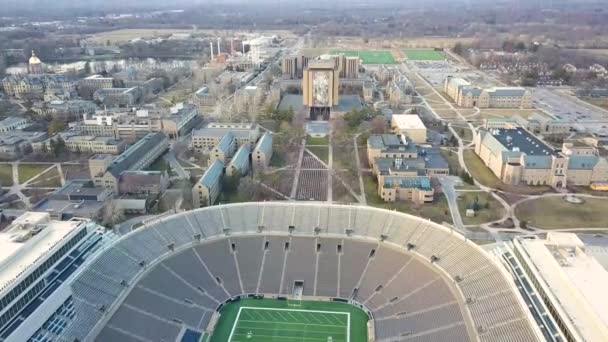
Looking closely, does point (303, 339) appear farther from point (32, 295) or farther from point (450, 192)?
point (450, 192)

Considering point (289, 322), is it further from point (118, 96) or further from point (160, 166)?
point (118, 96)

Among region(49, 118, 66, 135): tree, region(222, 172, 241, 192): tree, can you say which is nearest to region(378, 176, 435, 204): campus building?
region(222, 172, 241, 192): tree

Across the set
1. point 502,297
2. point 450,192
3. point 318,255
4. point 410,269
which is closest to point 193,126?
point 450,192

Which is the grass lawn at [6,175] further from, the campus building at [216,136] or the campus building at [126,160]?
the campus building at [216,136]

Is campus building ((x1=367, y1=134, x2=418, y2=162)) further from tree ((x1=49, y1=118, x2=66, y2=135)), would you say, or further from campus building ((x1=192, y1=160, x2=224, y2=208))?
tree ((x1=49, y1=118, x2=66, y2=135))

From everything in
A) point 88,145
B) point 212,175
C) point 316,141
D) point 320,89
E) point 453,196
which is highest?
point 320,89

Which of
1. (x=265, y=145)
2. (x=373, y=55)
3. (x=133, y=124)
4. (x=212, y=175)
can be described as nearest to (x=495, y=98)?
(x=265, y=145)

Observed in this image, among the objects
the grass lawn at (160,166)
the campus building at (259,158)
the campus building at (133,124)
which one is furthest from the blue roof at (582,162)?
the campus building at (133,124)
